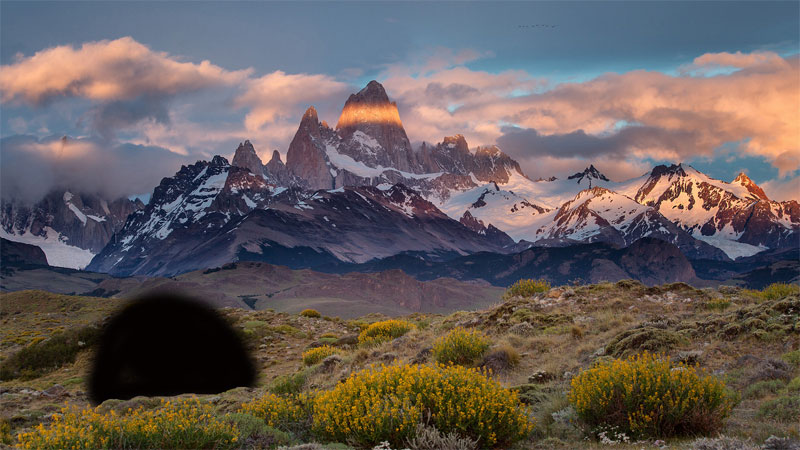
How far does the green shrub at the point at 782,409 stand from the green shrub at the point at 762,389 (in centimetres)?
73

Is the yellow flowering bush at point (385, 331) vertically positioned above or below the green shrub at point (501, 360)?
below

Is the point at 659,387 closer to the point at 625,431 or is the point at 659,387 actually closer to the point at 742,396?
the point at 625,431

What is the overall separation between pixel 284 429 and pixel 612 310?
17131 millimetres

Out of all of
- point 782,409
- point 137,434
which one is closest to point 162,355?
point 137,434

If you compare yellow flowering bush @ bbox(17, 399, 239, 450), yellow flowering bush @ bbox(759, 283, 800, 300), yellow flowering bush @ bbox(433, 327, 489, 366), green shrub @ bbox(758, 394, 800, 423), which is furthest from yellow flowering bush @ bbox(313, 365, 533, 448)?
yellow flowering bush @ bbox(759, 283, 800, 300)

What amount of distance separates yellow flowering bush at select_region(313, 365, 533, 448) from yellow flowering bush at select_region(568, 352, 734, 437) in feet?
4.47

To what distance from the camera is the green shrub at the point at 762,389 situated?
465 inches

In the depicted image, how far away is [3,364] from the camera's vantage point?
2852cm

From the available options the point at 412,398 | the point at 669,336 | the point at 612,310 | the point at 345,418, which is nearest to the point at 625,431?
the point at 412,398

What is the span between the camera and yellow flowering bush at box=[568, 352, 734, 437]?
975cm

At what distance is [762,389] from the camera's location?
11875mm

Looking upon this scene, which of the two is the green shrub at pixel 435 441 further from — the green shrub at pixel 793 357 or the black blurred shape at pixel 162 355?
the black blurred shape at pixel 162 355

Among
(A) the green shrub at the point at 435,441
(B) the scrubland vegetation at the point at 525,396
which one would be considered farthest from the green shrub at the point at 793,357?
(A) the green shrub at the point at 435,441

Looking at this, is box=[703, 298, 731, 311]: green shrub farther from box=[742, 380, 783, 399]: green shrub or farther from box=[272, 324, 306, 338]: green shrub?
box=[272, 324, 306, 338]: green shrub
